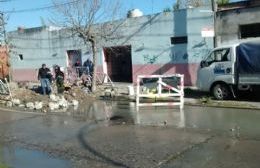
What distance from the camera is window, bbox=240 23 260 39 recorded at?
63.1ft

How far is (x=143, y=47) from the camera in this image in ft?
80.2

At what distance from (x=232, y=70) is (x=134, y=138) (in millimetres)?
6878

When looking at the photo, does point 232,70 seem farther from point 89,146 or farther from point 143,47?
point 143,47

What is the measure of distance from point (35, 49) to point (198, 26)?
1540 cm

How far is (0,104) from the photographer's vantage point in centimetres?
1783

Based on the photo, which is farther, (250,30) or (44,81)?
(44,81)

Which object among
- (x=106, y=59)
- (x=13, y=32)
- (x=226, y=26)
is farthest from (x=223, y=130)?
(x=13, y=32)

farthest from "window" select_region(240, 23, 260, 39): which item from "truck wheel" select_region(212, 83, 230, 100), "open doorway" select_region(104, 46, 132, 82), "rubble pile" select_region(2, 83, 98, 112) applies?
"open doorway" select_region(104, 46, 132, 82)

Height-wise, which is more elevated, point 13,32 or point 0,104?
point 13,32

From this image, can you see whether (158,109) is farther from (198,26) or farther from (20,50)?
(20,50)

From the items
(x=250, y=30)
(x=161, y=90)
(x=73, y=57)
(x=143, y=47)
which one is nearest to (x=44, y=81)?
(x=143, y=47)

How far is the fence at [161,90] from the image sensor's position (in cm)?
1473

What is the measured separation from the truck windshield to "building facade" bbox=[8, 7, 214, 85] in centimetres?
374

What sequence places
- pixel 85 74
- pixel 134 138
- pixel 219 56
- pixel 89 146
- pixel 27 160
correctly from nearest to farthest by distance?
pixel 27 160 < pixel 89 146 < pixel 134 138 < pixel 219 56 < pixel 85 74
